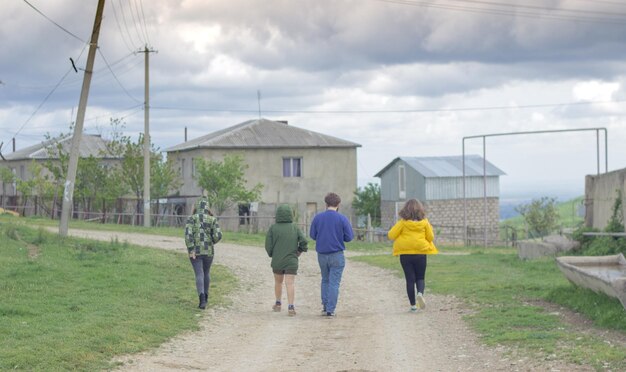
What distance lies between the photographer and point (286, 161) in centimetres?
6231

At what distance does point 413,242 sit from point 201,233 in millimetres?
3441

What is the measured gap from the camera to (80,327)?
1291cm

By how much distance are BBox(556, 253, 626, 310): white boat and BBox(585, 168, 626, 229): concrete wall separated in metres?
6.05

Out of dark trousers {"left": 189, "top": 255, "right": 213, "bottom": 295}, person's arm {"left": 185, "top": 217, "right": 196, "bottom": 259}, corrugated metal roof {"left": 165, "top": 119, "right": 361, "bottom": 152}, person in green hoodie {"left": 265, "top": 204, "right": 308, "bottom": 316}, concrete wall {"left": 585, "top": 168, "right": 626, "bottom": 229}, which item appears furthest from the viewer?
corrugated metal roof {"left": 165, "top": 119, "right": 361, "bottom": 152}

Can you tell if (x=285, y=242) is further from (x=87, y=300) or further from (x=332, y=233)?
(x=87, y=300)

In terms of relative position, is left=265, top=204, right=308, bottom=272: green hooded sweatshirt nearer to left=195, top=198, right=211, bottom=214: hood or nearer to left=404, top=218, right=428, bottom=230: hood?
left=195, top=198, right=211, bottom=214: hood

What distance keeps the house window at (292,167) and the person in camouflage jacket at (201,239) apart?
4597cm

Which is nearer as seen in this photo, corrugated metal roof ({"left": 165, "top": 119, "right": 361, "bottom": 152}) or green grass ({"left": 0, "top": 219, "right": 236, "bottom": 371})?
green grass ({"left": 0, "top": 219, "right": 236, "bottom": 371})

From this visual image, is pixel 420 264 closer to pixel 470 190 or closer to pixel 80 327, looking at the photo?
pixel 80 327

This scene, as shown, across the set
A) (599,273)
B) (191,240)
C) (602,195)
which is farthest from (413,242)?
(602,195)

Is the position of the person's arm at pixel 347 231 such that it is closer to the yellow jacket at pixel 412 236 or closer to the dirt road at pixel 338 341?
the yellow jacket at pixel 412 236

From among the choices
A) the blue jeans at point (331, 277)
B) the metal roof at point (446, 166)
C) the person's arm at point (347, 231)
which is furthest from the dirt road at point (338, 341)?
the metal roof at point (446, 166)

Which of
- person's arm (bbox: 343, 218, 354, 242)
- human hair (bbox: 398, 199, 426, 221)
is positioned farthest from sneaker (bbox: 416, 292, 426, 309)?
person's arm (bbox: 343, 218, 354, 242)

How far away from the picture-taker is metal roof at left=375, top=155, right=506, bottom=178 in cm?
→ 6159
